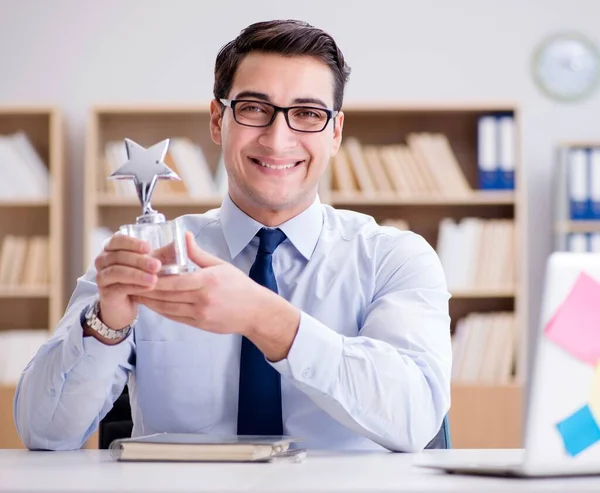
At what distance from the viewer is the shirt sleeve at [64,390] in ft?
5.20

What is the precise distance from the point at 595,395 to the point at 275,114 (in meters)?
0.93

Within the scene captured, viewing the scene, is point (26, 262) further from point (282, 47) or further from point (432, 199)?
point (282, 47)

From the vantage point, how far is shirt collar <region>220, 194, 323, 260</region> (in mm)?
1856

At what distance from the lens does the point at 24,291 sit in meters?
4.25

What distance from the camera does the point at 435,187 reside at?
4.23 meters

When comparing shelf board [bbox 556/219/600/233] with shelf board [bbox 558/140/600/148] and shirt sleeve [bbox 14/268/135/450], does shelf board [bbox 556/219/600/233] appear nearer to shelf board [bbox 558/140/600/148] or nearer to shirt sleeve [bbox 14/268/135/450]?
shelf board [bbox 558/140/600/148]

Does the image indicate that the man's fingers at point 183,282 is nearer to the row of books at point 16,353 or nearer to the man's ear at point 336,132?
the man's ear at point 336,132

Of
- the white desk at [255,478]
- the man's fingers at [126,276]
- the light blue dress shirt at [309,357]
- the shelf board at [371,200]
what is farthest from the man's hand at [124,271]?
the shelf board at [371,200]

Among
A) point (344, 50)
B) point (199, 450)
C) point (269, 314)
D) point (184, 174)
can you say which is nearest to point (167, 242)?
point (269, 314)

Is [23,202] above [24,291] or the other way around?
above

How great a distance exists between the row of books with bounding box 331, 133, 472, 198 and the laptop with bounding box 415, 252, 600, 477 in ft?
10.3

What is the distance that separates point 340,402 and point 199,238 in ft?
1.82

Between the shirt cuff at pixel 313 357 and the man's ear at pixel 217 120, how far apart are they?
623mm

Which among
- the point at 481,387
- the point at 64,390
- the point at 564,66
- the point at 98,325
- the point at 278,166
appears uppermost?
the point at 564,66
